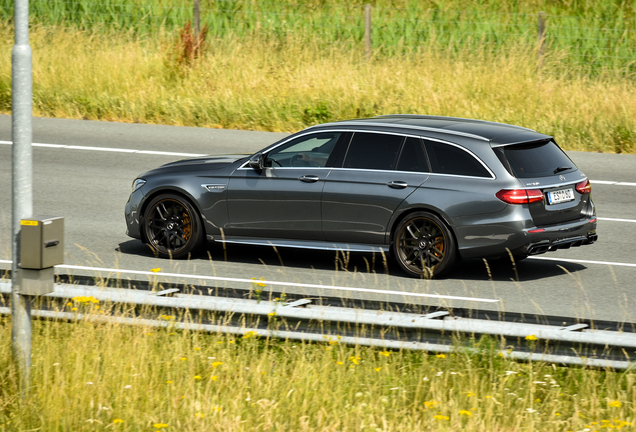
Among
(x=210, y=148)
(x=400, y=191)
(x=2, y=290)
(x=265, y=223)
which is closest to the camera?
(x=2, y=290)

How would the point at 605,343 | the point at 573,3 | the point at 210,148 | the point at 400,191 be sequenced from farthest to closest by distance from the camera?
the point at 573,3
the point at 210,148
the point at 400,191
the point at 605,343

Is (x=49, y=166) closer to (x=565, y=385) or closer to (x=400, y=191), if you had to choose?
(x=400, y=191)

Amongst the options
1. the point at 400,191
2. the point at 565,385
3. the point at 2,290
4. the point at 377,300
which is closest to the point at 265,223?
the point at 400,191

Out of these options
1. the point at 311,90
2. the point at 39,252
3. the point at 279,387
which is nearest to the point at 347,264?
the point at 279,387

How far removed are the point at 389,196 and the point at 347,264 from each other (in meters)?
1.08

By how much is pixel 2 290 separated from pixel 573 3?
2636cm

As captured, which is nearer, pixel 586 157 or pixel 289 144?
pixel 289 144

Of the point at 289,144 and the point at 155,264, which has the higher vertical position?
the point at 289,144

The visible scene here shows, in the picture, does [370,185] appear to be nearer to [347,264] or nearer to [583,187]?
[347,264]

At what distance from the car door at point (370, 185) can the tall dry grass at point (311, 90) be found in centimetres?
777

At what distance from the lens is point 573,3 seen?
1154 inches

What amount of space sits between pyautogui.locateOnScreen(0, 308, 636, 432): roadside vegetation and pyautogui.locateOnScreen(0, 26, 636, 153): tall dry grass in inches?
437

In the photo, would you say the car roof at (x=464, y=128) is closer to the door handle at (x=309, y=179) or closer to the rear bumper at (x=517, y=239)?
the door handle at (x=309, y=179)

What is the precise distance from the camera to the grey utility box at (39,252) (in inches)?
217
